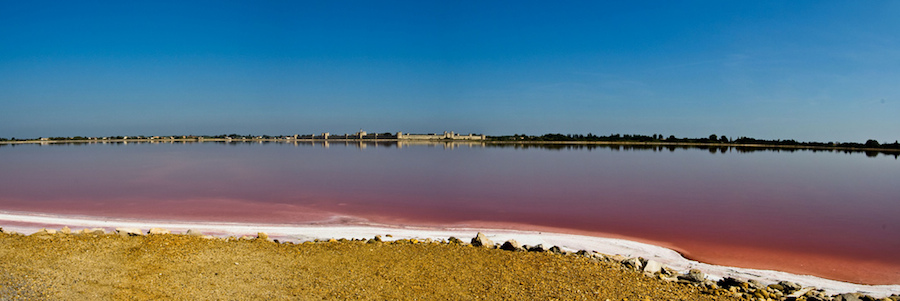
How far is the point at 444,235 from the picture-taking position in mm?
11117

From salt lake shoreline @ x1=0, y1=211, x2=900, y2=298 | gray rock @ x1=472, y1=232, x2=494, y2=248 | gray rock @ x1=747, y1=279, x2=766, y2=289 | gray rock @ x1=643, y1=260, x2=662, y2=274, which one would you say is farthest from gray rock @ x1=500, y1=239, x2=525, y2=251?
gray rock @ x1=747, y1=279, x2=766, y2=289

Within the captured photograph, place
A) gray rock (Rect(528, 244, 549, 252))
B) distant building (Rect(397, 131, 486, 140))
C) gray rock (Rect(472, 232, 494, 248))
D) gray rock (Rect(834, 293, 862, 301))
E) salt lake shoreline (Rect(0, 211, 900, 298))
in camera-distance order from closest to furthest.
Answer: gray rock (Rect(834, 293, 862, 301)) → salt lake shoreline (Rect(0, 211, 900, 298)) → gray rock (Rect(528, 244, 549, 252)) → gray rock (Rect(472, 232, 494, 248)) → distant building (Rect(397, 131, 486, 140))

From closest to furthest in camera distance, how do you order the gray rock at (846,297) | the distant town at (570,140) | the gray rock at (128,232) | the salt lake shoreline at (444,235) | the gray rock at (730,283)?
the gray rock at (846,297) < the gray rock at (730,283) < the salt lake shoreline at (444,235) < the gray rock at (128,232) < the distant town at (570,140)

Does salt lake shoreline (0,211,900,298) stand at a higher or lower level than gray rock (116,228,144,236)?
lower

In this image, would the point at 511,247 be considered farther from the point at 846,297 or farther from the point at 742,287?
the point at 846,297

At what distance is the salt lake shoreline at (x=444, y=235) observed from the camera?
838 centimetres

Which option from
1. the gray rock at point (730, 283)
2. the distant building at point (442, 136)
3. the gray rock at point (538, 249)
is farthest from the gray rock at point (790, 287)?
the distant building at point (442, 136)

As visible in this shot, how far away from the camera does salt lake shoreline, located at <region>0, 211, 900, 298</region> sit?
8383 mm

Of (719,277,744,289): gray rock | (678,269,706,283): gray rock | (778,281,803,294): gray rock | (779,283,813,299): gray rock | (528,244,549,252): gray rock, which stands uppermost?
(528,244,549,252): gray rock

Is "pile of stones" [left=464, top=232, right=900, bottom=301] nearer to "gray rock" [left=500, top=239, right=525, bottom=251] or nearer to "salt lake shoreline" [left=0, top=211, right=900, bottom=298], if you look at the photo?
"salt lake shoreline" [left=0, top=211, right=900, bottom=298]

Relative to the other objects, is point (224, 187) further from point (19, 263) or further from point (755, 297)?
point (755, 297)

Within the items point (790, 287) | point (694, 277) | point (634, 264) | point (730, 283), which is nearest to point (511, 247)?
point (634, 264)

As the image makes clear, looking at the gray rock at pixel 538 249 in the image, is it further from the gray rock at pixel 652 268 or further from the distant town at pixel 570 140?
the distant town at pixel 570 140

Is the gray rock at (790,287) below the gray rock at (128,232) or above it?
below
